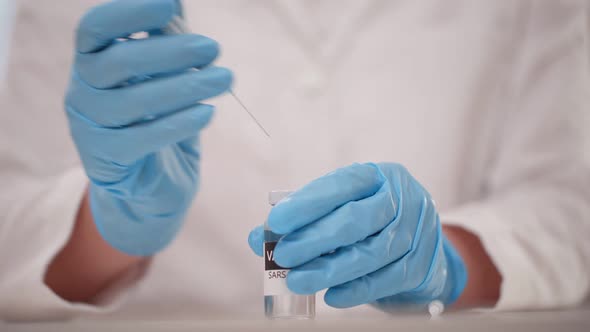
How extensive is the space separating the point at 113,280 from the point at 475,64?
0.93 meters

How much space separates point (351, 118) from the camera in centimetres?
119

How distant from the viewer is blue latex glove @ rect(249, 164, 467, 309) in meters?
0.64

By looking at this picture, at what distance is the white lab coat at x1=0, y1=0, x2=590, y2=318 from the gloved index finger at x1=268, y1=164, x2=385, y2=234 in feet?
1.38

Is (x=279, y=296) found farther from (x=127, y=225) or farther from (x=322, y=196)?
(x=127, y=225)

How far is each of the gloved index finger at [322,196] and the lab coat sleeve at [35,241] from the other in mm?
484

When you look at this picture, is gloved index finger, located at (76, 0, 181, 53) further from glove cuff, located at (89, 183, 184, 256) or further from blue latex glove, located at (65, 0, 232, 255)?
glove cuff, located at (89, 183, 184, 256)

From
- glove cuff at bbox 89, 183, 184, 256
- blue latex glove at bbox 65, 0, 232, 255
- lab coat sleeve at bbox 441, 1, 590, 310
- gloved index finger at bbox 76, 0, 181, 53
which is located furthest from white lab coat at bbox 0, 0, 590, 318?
gloved index finger at bbox 76, 0, 181, 53

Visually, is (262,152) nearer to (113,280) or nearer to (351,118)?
(351,118)

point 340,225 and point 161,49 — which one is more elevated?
point 161,49

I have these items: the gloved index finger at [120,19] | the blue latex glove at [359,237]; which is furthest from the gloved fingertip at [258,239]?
the gloved index finger at [120,19]

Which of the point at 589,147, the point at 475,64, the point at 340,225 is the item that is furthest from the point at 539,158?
the point at 340,225

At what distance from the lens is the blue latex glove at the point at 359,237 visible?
25.0 inches

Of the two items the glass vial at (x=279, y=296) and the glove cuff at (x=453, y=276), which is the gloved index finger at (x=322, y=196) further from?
the glove cuff at (x=453, y=276)

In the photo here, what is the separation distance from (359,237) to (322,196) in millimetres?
71
